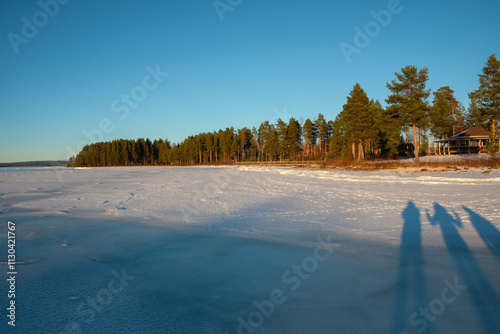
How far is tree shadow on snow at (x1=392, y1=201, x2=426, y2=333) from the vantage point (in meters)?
2.33

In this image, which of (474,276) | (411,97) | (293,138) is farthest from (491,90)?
(474,276)

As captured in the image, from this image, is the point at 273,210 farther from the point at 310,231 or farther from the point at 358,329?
the point at 358,329

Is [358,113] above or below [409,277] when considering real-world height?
above

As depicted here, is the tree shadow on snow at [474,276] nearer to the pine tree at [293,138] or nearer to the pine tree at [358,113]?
the pine tree at [358,113]

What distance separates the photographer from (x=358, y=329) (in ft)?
6.93

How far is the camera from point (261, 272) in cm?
329

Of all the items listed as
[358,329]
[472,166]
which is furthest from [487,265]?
[472,166]
